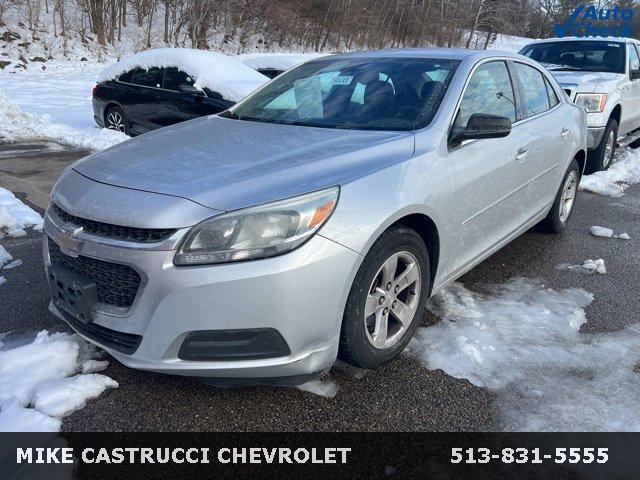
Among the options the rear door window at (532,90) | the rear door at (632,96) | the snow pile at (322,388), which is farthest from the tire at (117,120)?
the rear door at (632,96)

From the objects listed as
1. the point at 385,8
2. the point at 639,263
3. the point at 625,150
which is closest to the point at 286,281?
the point at 639,263

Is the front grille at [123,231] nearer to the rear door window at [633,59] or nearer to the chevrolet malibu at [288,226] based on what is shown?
the chevrolet malibu at [288,226]

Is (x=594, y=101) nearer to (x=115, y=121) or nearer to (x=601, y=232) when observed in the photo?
(x=601, y=232)

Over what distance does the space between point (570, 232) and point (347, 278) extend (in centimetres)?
365

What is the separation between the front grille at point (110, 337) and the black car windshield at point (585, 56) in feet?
26.0

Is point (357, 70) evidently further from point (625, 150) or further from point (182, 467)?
point (625, 150)

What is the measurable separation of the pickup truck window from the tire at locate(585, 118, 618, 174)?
13.4 ft

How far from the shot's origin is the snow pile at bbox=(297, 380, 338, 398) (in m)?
2.67

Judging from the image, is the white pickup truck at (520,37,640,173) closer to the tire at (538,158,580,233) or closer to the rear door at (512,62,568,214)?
the tire at (538,158,580,233)

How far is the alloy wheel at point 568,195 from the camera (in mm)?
4966

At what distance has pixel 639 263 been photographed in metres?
4.45

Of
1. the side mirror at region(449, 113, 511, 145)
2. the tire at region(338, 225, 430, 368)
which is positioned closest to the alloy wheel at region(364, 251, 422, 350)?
the tire at region(338, 225, 430, 368)

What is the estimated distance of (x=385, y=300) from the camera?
2.74 metres

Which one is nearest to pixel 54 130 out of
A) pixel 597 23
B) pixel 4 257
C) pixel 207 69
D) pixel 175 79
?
pixel 175 79
